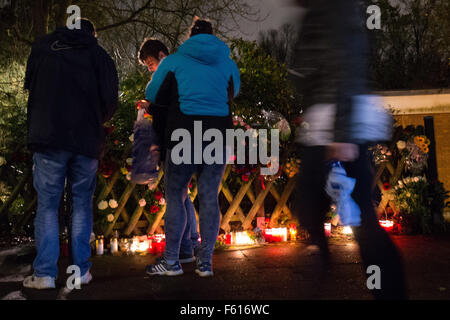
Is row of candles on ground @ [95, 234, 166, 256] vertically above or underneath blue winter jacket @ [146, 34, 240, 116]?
underneath

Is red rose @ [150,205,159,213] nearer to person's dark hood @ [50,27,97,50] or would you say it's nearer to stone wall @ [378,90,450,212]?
person's dark hood @ [50,27,97,50]

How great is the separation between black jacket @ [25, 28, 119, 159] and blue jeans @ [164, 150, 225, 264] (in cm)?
55

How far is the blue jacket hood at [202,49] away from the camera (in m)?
3.15

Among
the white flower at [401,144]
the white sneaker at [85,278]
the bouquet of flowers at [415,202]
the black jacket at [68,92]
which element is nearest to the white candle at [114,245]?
the white sneaker at [85,278]

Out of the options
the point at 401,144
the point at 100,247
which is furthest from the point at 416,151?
the point at 100,247

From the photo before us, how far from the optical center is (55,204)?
9.84ft

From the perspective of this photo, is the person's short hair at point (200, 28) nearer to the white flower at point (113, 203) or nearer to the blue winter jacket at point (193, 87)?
the blue winter jacket at point (193, 87)

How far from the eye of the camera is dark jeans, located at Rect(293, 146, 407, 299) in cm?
195

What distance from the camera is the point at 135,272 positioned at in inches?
139

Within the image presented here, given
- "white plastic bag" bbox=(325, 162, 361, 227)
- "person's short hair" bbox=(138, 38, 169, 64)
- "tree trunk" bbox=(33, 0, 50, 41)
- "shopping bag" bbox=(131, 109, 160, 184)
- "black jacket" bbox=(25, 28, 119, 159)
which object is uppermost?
"tree trunk" bbox=(33, 0, 50, 41)

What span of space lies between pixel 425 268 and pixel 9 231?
3.94 metres

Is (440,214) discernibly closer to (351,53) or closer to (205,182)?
(205,182)

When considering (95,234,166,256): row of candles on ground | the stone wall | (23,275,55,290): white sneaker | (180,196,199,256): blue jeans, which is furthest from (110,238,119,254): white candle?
the stone wall
